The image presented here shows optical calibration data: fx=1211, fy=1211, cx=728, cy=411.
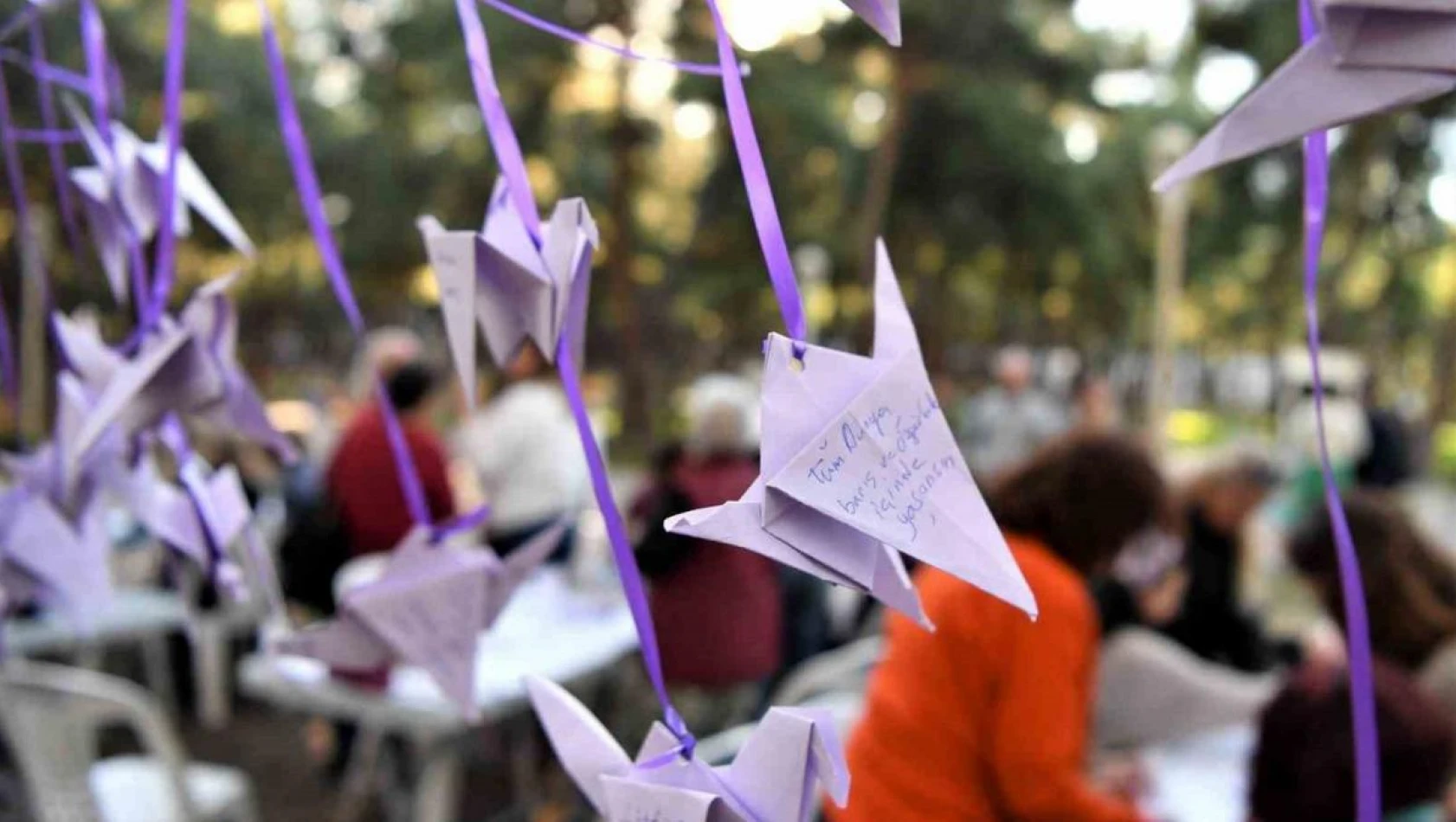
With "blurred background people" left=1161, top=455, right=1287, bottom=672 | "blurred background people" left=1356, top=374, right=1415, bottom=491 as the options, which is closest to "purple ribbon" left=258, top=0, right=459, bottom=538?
"blurred background people" left=1161, top=455, right=1287, bottom=672

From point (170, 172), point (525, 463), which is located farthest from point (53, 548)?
point (525, 463)

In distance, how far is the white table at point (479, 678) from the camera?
2375 mm

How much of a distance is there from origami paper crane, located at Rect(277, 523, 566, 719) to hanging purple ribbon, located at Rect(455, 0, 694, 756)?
19 cm

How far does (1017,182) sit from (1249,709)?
8587mm

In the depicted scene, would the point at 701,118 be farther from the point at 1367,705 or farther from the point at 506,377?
the point at 1367,705

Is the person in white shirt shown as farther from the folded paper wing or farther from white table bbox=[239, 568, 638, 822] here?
the folded paper wing

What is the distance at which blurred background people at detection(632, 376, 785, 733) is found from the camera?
2.61m

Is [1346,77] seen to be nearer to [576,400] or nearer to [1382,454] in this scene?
[576,400]

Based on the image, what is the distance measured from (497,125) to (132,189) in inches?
15.4

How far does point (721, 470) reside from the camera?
264 cm

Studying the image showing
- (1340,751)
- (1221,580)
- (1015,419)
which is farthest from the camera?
(1015,419)

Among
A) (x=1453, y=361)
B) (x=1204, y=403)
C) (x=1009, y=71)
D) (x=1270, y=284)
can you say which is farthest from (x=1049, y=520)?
(x=1204, y=403)

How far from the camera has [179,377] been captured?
79 cm

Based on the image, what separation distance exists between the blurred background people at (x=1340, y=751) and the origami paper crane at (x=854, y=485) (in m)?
1.15
